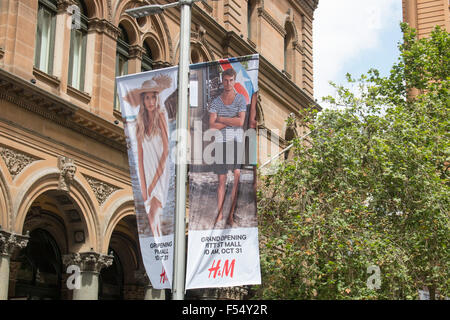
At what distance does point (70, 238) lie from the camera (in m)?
19.1

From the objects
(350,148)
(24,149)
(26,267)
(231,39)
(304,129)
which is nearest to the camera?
(24,149)

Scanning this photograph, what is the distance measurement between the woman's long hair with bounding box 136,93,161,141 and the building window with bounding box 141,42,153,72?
→ 10.9 meters

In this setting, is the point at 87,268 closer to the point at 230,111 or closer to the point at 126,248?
the point at 126,248

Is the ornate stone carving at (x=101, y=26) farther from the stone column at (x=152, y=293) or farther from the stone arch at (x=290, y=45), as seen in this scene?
the stone arch at (x=290, y=45)

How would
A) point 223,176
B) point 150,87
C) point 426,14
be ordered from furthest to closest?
point 426,14, point 150,87, point 223,176

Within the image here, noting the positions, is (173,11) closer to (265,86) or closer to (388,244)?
(265,86)

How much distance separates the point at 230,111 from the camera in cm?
1189

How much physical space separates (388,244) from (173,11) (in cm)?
1153

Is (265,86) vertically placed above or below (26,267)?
above

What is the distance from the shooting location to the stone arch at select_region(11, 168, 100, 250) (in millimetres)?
16453

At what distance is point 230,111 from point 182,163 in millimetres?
1287

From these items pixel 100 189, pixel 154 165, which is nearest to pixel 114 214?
pixel 100 189

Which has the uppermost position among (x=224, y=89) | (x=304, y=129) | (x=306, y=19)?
(x=306, y=19)
